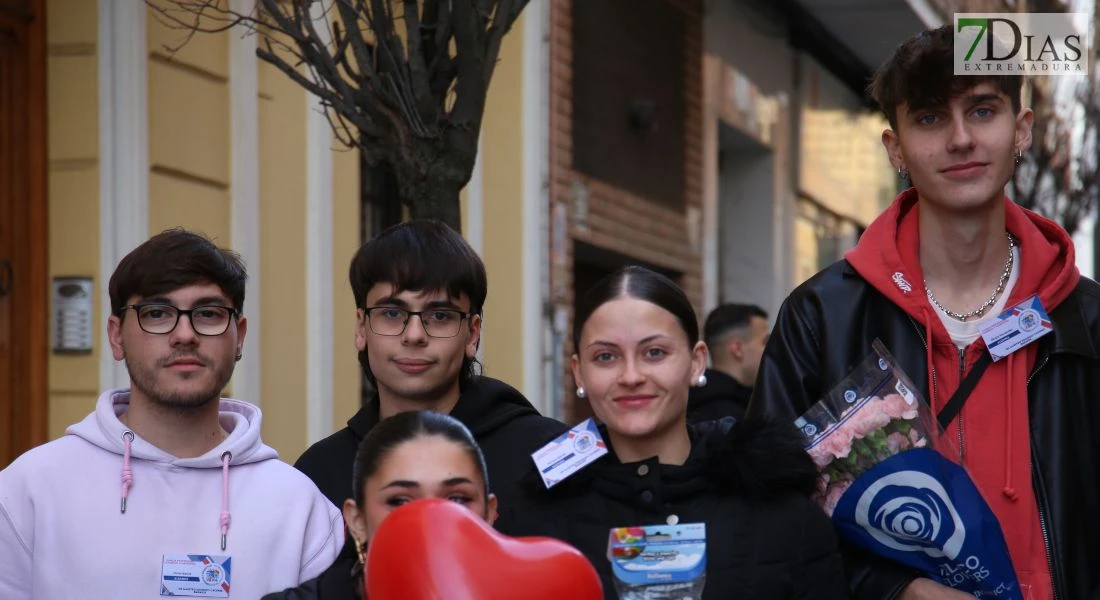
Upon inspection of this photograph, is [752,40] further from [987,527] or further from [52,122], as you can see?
[987,527]

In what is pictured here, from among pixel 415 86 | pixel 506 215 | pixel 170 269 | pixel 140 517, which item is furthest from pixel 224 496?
pixel 506 215

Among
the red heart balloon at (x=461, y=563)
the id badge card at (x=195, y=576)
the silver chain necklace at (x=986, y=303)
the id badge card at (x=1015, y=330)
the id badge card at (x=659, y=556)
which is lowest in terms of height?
the id badge card at (x=195, y=576)

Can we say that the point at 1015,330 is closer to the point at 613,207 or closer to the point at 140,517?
the point at 140,517

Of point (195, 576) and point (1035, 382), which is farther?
point (1035, 382)

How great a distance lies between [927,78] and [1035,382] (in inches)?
27.8

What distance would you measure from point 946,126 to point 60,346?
4.60 meters

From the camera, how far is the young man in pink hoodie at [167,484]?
3531 mm

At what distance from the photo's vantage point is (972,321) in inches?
147

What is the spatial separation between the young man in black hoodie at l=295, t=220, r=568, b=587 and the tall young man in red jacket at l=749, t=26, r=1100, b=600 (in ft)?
2.37

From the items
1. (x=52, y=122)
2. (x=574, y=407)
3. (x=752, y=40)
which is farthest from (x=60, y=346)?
(x=752, y=40)

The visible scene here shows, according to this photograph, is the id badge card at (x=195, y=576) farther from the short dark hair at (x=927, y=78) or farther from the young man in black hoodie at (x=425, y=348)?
the short dark hair at (x=927, y=78)

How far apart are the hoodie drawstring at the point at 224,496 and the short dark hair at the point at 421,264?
2.04 feet

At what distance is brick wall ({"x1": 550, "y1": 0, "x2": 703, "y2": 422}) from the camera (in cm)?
1170

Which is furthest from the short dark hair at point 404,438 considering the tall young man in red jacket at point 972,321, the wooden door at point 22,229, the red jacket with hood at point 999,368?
the wooden door at point 22,229
